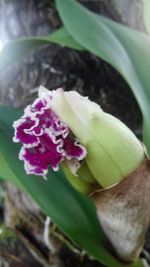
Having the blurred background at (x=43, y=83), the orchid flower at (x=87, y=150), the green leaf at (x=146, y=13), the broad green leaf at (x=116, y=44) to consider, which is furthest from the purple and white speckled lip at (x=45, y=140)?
the green leaf at (x=146, y=13)

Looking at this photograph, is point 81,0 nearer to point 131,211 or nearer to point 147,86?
point 147,86

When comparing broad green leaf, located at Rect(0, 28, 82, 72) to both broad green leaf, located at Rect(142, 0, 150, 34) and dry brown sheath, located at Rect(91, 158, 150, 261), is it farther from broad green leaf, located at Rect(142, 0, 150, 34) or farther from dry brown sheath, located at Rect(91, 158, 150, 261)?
dry brown sheath, located at Rect(91, 158, 150, 261)

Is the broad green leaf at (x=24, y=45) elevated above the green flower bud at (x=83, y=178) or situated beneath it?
elevated above

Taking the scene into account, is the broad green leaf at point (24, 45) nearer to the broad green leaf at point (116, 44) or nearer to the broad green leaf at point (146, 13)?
the broad green leaf at point (116, 44)

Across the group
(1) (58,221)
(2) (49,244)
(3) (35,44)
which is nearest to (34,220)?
(2) (49,244)

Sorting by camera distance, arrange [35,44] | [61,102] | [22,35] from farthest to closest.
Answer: [22,35], [35,44], [61,102]

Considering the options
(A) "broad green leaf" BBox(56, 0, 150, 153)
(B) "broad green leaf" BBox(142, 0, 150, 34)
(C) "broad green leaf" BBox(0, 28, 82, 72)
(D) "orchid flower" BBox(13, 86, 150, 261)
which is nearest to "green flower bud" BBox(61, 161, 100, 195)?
(D) "orchid flower" BBox(13, 86, 150, 261)

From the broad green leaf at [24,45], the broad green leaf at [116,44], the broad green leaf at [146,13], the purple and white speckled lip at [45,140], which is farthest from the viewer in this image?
the broad green leaf at [146,13]
